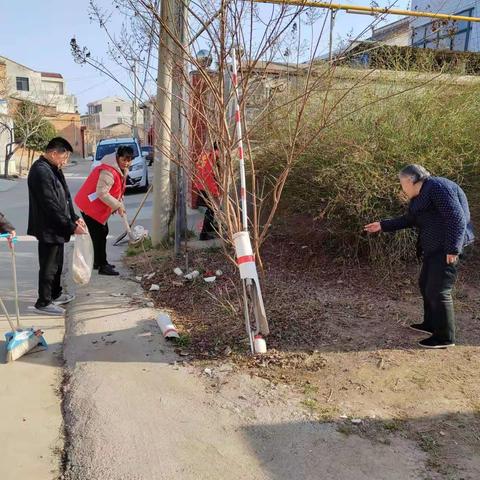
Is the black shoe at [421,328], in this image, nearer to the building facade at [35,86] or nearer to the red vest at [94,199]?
the red vest at [94,199]

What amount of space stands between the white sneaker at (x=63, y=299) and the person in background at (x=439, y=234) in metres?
3.45

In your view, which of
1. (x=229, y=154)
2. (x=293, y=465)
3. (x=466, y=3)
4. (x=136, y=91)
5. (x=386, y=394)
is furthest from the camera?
(x=466, y=3)

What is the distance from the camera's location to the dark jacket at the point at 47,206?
4445 mm

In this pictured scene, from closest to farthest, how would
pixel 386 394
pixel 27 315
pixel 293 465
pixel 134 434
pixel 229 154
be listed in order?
pixel 293 465 → pixel 134 434 → pixel 386 394 → pixel 229 154 → pixel 27 315

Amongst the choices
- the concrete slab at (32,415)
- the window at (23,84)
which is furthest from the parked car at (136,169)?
the window at (23,84)

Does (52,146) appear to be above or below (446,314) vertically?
above

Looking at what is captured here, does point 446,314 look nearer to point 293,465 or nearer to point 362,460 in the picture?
point 362,460

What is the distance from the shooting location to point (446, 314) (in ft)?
12.3

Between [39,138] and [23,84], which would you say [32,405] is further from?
[23,84]

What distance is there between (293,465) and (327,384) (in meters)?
0.87

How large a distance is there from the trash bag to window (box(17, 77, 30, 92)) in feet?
184

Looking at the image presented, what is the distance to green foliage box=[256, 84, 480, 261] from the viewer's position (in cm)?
505

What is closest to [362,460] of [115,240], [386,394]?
[386,394]

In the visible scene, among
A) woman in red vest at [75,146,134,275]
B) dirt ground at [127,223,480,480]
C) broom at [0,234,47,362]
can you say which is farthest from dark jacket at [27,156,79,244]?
dirt ground at [127,223,480,480]
